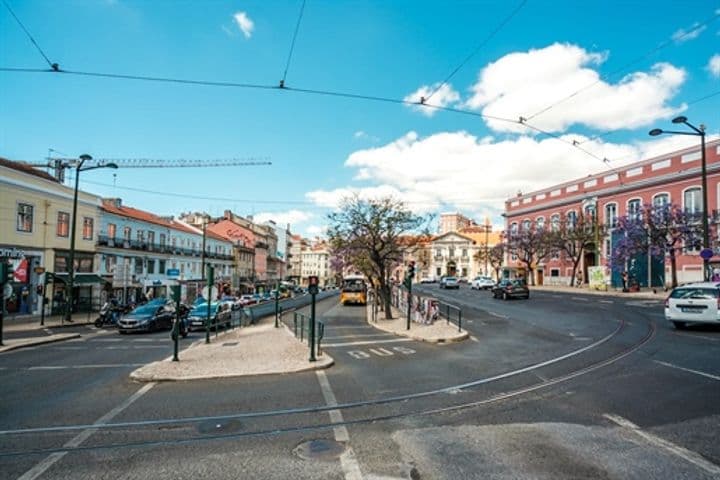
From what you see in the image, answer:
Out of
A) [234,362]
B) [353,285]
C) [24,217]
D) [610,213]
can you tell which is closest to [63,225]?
[24,217]

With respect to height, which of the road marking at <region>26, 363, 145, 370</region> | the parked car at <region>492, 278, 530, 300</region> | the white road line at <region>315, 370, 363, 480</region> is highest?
the parked car at <region>492, 278, 530, 300</region>

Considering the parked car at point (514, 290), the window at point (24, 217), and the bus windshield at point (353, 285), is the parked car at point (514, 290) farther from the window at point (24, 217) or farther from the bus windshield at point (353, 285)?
the window at point (24, 217)

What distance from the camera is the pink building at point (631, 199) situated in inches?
1684

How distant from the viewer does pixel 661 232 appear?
3569cm

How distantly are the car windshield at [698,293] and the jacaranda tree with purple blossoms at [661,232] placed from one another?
74.7ft

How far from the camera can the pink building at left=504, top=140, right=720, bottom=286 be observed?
42781mm

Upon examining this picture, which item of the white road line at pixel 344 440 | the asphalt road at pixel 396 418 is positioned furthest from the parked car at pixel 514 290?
the white road line at pixel 344 440

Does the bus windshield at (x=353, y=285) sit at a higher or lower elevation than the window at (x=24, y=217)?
lower

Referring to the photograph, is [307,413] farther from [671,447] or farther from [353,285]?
[353,285]

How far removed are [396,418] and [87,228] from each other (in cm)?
3898

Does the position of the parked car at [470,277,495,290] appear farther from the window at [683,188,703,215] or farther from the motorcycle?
the motorcycle

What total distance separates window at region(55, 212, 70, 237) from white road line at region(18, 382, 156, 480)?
102 ft

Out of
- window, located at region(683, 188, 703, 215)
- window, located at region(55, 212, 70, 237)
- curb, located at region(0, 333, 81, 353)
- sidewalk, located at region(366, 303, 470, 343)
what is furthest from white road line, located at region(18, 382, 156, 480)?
window, located at region(683, 188, 703, 215)

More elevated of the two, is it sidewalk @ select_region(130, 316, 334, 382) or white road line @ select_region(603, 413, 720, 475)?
white road line @ select_region(603, 413, 720, 475)
